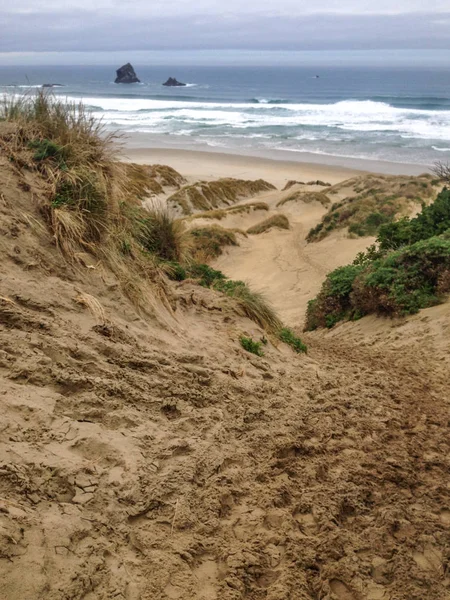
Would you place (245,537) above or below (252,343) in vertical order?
below

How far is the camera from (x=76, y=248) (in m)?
5.59

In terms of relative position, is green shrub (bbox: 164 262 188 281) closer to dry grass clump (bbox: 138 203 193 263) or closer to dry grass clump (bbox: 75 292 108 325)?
dry grass clump (bbox: 138 203 193 263)

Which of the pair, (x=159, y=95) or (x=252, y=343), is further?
(x=159, y=95)

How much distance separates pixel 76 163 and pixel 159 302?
1720 millimetres

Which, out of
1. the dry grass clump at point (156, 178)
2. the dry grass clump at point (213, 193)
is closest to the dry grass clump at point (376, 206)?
the dry grass clump at point (213, 193)

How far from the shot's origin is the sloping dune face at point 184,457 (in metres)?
3.06

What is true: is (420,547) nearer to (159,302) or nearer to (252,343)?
(252,343)

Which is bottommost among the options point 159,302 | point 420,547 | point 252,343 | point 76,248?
point 420,547

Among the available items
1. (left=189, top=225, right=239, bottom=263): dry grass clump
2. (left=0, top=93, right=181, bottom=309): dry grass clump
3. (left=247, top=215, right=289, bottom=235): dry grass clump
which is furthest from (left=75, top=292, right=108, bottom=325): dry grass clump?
(left=247, top=215, right=289, bottom=235): dry grass clump

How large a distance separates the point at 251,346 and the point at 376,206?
15.9 meters

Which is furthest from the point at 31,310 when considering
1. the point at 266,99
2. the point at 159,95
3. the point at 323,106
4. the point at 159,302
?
the point at 159,95

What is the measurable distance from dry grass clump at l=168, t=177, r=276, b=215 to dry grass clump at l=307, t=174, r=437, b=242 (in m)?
7.68

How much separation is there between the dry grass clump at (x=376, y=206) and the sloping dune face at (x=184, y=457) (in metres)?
13.7

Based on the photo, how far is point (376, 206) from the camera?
20859 mm
